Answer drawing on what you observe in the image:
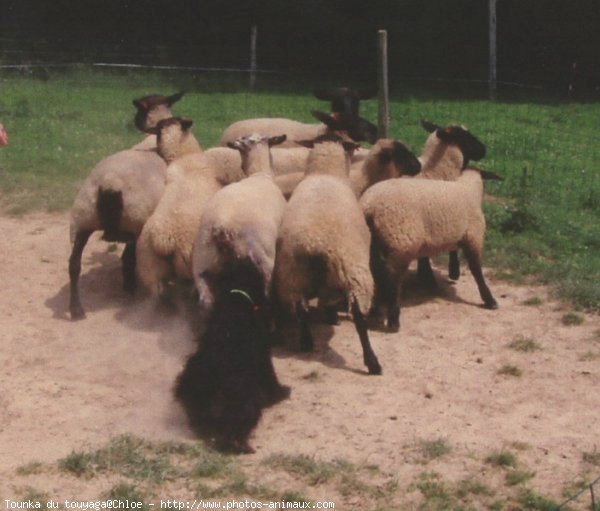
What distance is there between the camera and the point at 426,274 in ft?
29.2

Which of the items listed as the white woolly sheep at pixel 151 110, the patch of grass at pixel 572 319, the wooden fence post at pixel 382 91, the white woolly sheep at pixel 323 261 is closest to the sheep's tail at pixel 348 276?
the white woolly sheep at pixel 323 261

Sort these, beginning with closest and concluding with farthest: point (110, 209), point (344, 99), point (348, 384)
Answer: point (348, 384) → point (110, 209) → point (344, 99)

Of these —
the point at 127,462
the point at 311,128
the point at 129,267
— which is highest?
the point at 311,128

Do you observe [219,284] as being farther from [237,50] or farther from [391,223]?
[237,50]

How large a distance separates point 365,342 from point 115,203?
2290 mm

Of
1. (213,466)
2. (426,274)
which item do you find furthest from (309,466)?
(426,274)

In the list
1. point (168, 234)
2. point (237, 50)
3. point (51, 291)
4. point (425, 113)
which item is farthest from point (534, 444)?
point (237, 50)

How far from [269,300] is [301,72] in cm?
1565

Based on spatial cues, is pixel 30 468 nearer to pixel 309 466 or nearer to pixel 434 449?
pixel 309 466

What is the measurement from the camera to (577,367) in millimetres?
7281

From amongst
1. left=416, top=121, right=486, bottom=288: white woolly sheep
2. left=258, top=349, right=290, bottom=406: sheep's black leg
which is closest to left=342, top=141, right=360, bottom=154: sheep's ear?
left=416, top=121, right=486, bottom=288: white woolly sheep

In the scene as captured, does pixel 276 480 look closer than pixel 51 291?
Yes

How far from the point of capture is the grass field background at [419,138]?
32.0 feet

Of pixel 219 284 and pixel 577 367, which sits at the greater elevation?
pixel 219 284
